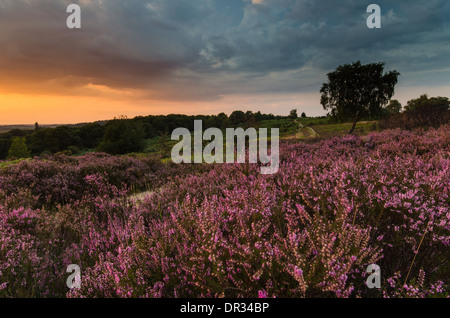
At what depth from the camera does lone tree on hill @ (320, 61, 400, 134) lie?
1198 inches

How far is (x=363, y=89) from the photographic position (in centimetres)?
3089

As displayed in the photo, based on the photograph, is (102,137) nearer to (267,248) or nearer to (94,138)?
(94,138)

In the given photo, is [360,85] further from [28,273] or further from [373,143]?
[28,273]

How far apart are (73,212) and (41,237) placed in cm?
99

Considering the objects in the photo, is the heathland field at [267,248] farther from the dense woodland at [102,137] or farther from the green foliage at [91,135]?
the green foliage at [91,135]

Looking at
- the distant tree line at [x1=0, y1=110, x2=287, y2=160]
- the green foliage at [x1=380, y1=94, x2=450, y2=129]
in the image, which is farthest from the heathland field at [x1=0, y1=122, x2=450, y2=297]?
the distant tree line at [x1=0, y1=110, x2=287, y2=160]

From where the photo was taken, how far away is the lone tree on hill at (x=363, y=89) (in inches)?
1198

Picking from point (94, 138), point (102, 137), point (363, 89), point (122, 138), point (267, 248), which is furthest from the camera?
point (94, 138)

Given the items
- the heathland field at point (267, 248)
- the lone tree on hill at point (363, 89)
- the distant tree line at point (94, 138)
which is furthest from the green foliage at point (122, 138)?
the heathland field at point (267, 248)

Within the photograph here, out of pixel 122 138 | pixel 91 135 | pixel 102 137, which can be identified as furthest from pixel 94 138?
pixel 122 138

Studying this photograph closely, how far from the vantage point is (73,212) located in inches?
165

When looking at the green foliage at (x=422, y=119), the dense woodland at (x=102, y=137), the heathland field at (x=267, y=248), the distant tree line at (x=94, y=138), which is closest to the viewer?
the heathland field at (x=267, y=248)
